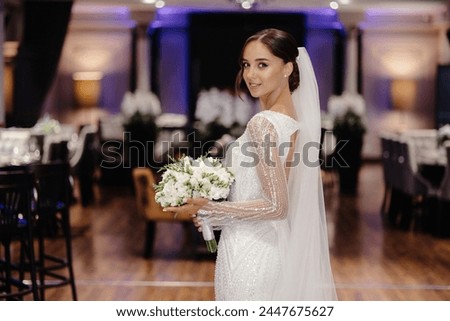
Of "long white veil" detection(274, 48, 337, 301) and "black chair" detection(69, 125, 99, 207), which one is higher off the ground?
"long white veil" detection(274, 48, 337, 301)

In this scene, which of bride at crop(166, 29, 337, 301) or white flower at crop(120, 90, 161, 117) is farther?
white flower at crop(120, 90, 161, 117)

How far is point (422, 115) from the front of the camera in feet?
57.9

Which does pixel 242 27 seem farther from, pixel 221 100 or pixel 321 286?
pixel 321 286

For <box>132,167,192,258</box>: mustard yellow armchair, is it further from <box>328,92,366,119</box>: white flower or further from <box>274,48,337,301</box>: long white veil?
<box>328,92,366,119</box>: white flower

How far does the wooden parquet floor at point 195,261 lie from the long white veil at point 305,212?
2.54 meters

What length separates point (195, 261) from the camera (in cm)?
696

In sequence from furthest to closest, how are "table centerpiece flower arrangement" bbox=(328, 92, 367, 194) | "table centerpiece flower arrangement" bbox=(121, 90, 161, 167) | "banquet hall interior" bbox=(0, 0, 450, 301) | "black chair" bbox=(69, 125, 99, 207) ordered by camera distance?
"table centerpiece flower arrangement" bbox=(328, 92, 367, 194) → "table centerpiece flower arrangement" bbox=(121, 90, 161, 167) → "black chair" bbox=(69, 125, 99, 207) → "banquet hall interior" bbox=(0, 0, 450, 301)

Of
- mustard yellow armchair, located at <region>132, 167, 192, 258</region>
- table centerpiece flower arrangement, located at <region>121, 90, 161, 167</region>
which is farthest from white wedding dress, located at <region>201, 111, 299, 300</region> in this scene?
table centerpiece flower arrangement, located at <region>121, 90, 161, 167</region>

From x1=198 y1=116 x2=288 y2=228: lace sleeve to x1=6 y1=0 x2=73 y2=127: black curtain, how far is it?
18.4 feet

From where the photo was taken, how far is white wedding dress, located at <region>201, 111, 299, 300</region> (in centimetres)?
271

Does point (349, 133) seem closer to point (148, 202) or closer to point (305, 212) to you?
point (148, 202)

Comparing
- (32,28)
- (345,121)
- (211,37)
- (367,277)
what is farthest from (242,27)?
(367,277)

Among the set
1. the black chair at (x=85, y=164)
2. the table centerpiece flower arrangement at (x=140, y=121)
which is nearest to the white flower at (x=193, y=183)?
the black chair at (x=85, y=164)

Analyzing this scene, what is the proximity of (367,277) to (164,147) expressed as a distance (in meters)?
6.88
